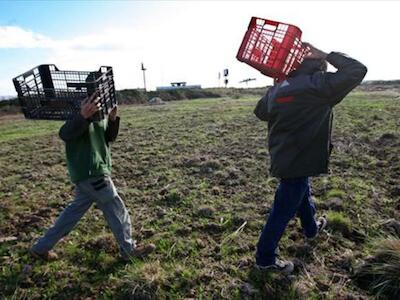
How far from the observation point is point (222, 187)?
227 inches

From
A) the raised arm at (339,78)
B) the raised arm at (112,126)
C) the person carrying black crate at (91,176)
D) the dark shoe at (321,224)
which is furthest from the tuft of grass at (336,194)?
the raised arm at (112,126)

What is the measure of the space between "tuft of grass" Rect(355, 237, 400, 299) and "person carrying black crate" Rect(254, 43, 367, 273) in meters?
0.65

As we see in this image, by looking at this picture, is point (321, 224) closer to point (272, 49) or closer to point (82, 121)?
point (272, 49)

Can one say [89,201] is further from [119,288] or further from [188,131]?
[188,131]

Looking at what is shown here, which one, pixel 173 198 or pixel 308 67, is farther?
pixel 173 198

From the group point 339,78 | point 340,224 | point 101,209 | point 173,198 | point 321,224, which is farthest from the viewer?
point 173,198

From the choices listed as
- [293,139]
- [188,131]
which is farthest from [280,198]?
[188,131]

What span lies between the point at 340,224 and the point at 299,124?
5.68ft

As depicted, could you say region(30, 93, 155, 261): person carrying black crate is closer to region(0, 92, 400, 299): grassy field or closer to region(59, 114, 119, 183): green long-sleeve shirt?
region(59, 114, 119, 183): green long-sleeve shirt

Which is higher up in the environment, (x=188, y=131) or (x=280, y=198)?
(x=280, y=198)

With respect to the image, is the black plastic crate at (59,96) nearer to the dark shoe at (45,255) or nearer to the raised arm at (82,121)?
the raised arm at (82,121)

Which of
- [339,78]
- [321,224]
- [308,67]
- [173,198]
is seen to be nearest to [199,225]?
[173,198]

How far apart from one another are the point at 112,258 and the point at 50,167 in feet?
14.8

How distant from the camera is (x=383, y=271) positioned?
3125mm
